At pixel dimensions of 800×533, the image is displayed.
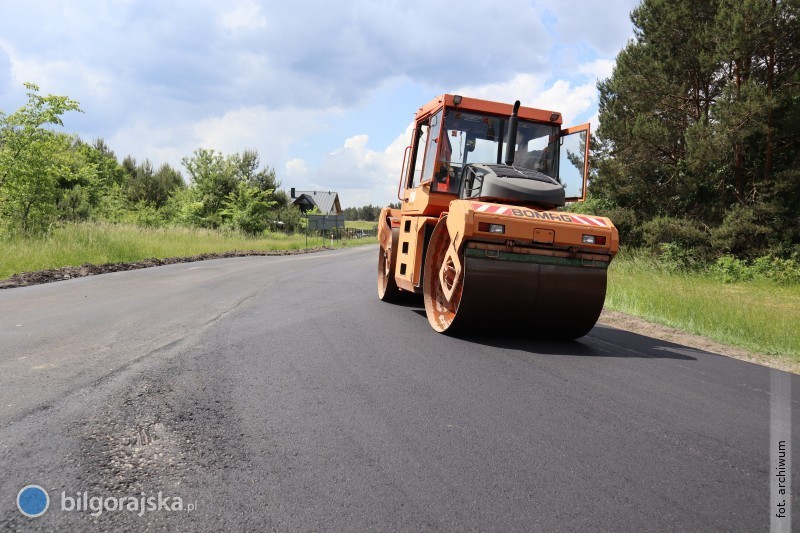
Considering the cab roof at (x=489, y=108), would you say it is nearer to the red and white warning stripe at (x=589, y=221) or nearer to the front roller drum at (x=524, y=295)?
the red and white warning stripe at (x=589, y=221)

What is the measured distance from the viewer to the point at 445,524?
2355mm

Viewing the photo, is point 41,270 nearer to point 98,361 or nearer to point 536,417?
point 98,361

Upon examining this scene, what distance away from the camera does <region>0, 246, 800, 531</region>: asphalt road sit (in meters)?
2.47

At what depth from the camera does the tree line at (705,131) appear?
57.4 ft

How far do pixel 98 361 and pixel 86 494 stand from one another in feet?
8.63

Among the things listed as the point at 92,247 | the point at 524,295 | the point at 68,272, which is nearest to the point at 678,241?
the point at 524,295

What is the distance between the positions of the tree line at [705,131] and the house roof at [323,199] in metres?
66.1

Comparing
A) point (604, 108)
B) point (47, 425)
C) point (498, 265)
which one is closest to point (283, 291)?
point (498, 265)

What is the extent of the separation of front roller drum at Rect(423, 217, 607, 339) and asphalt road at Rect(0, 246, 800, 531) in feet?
0.81

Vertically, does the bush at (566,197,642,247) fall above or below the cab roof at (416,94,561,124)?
below

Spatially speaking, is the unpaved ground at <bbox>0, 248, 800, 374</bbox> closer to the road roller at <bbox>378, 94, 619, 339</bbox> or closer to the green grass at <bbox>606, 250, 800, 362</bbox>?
the green grass at <bbox>606, 250, 800, 362</bbox>

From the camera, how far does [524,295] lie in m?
6.13

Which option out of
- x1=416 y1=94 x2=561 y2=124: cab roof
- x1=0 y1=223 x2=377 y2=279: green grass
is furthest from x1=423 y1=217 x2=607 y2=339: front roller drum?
x1=0 y1=223 x2=377 y2=279: green grass

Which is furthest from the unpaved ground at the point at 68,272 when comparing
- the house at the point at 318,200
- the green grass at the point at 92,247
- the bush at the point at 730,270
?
the house at the point at 318,200
